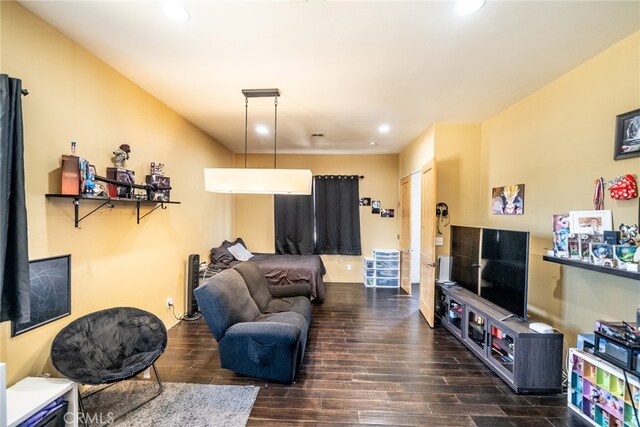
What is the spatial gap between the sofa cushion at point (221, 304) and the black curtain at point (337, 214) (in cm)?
330

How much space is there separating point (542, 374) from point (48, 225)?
13.5 ft

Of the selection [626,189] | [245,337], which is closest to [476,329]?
[626,189]

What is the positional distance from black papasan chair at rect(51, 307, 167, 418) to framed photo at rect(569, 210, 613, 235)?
3.58 m

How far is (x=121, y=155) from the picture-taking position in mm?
2594

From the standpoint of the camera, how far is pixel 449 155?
12.8 ft

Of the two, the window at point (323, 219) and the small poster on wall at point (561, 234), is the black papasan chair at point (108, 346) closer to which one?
the small poster on wall at point (561, 234)

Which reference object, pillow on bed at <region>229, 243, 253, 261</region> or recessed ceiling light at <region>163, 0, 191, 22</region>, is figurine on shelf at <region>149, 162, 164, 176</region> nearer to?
recessed ceiling light at <region>163, 0, 191, 22</region>

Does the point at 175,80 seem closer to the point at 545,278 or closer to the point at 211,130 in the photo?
the point at 211,130

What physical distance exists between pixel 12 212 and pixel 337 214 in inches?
192

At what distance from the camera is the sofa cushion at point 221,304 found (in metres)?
2.42

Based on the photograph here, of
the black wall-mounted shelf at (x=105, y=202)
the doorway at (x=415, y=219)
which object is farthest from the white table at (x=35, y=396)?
the doorway at (x=415, y=219)

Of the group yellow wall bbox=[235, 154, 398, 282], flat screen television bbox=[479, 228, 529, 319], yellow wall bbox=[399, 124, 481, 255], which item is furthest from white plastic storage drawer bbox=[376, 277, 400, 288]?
flat screen television bbox=[479, 228, 529, 319]

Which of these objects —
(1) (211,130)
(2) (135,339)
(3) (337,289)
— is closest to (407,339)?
(3) (337,289)

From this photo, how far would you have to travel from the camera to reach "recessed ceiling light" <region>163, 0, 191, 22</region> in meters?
1.64
